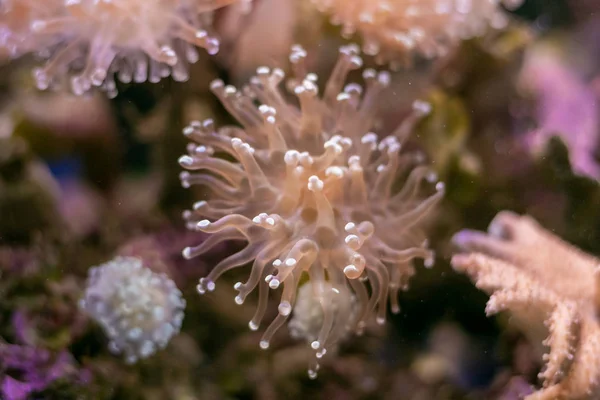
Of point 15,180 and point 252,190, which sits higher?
point 252,190

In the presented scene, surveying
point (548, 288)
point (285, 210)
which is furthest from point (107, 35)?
point (548, 288)

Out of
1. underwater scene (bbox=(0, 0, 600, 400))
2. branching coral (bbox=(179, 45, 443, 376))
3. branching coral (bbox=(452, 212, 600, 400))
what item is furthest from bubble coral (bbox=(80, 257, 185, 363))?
branching coral (bbox=(452, 212, 600, 400))

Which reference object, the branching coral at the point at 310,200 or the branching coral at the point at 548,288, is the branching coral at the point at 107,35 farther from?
the branching coral at the point at 548,288

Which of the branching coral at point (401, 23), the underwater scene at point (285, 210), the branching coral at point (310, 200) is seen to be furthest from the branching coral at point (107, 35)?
the branching coral at point (401, 23)

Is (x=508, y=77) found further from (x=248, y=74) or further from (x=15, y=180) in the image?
(x=15, y=180)

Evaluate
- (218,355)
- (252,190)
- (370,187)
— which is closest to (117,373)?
(218,355)

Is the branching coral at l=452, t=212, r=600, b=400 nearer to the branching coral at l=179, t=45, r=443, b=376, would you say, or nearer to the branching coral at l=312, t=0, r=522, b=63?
the branching coral at l=179, t=45, r=443, b=376

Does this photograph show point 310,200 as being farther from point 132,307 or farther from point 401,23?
point 401,23
